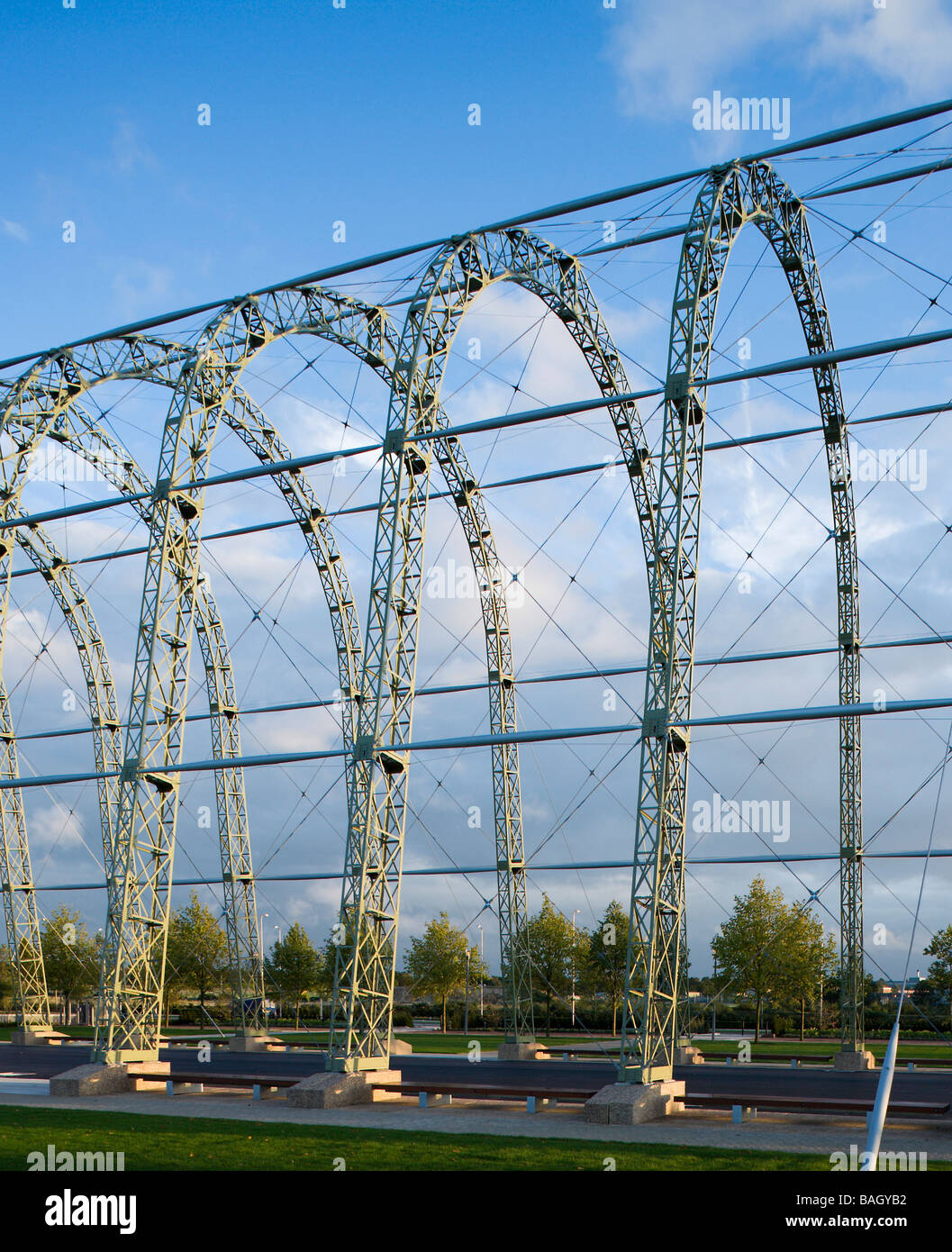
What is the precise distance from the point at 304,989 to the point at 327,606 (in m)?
30.5

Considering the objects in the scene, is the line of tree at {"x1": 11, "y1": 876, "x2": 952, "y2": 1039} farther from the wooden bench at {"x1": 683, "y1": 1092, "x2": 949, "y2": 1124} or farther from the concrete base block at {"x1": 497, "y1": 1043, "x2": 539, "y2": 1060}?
the wooden bench at {"x1": 683, "y1": 1092, "x2": 949, "y2": 1124}

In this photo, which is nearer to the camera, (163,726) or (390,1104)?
(390,1104)

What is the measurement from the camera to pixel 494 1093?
20.0 meters

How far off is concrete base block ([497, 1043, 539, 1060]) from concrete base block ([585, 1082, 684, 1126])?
15.5 meters

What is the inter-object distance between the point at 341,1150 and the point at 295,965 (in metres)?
44.9

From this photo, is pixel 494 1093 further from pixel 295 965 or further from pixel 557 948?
pixel 295 965

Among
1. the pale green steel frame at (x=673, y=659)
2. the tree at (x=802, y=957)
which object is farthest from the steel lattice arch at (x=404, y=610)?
the tree at (x=802, y=957)

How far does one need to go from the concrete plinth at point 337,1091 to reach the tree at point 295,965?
3781 centimetres

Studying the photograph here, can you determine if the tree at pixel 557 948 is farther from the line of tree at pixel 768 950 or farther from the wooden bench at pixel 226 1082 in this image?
the wooden bench at pixel 226 1082

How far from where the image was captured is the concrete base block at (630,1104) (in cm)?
1772

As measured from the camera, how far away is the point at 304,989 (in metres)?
59.9
